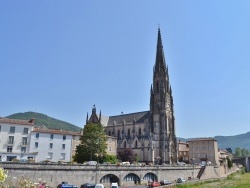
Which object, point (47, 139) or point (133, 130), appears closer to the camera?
point (47, 139)

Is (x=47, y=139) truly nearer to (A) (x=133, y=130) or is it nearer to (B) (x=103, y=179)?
(B) (x=103, y=179)

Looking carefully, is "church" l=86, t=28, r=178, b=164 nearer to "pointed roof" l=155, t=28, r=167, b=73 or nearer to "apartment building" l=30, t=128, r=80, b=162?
"pointed roof" l=155, t=28, r=167, b=73

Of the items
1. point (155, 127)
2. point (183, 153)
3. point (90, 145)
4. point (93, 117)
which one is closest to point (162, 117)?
point (155, 127)

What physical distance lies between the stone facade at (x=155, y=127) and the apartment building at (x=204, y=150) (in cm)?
1269

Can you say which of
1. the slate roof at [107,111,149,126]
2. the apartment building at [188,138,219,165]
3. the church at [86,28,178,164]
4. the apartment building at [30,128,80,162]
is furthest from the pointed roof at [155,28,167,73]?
the apartment building at [30,128,80,162]

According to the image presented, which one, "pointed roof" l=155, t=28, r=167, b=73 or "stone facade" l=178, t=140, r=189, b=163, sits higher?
"pointed roof" l=155, t=28, r=167, b=73

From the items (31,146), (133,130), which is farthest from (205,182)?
(133,130)

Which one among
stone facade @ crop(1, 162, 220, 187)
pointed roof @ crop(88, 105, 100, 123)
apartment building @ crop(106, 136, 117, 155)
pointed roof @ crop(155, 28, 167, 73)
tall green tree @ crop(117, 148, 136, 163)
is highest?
pointed roof @ crop(155, 28, 167, 73)

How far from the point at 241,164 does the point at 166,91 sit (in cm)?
5429

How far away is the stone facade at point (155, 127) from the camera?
9800 cm

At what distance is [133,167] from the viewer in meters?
57.2

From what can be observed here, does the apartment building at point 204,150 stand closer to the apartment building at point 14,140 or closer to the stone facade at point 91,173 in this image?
the stone facade at point 91,173

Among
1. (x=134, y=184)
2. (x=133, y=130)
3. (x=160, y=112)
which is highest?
(x=160, y=112)

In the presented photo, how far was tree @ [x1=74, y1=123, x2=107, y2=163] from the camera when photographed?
6294 cm
